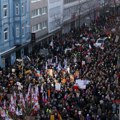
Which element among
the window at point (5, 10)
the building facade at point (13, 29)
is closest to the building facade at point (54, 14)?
the building facade at point (13, 29)

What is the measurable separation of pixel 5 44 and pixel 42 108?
61.0ft

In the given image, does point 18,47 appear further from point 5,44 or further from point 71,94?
point 71,94

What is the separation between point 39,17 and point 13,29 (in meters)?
10.0

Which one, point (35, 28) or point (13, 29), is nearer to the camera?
point (13, 29)

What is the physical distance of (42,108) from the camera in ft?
90.9

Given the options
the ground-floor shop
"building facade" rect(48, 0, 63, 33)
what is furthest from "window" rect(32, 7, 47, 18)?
the ground-floor shop

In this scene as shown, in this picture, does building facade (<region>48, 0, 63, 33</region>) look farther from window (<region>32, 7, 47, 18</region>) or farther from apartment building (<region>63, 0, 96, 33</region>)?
window (<region>32, 7, 47, 18</region>)

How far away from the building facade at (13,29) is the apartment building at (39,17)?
7.95ft

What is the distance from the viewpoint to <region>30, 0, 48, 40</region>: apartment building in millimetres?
54588

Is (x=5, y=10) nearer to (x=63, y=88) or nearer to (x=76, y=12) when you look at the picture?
(x=63, y=88)

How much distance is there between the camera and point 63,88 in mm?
30594

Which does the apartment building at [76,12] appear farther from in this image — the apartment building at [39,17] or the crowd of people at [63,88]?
the crowd of people at [63,88]

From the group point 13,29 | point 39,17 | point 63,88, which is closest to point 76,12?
point 39,17

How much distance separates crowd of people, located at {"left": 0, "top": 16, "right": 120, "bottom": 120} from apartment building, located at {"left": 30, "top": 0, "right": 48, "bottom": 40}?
518 inches
